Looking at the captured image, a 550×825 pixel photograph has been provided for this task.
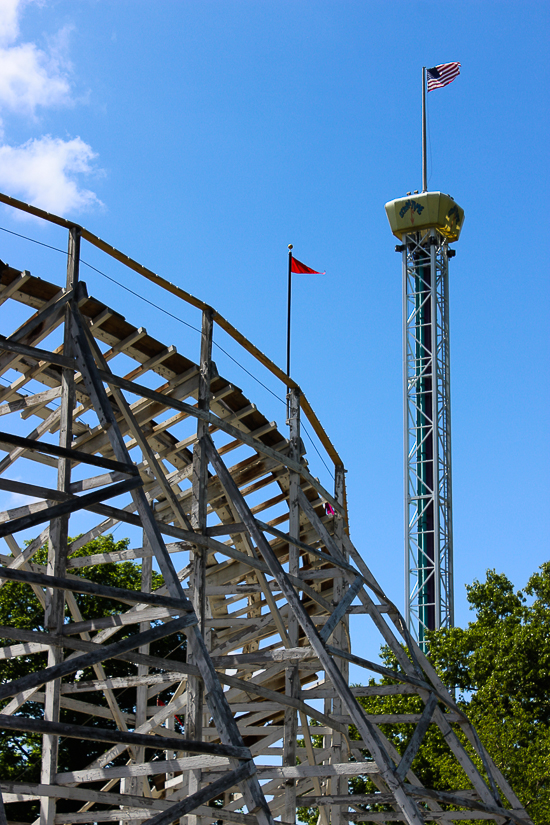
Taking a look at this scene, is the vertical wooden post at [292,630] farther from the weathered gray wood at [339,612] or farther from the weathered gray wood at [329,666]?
the weathered gray wood at [329,666]

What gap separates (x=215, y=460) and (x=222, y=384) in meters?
1.81

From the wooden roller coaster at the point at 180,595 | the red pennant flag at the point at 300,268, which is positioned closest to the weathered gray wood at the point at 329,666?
the wooden roller coaster at the point at 180,595

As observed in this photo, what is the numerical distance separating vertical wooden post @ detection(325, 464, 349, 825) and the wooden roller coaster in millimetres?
39

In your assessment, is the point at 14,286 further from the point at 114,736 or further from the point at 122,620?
the point at 114,736

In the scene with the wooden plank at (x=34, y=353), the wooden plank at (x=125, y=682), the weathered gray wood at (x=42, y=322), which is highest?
the weathered gray wood at (x=42, y=322)

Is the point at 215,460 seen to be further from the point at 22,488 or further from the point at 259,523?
the point at 22,488

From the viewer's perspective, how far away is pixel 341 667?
46.7 ft

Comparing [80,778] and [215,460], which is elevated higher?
[215,460]

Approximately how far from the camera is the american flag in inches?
1858

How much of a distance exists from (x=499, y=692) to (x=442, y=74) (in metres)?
33.5

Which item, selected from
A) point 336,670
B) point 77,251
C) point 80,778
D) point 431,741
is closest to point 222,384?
point 77,251

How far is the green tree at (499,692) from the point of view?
19609 mm

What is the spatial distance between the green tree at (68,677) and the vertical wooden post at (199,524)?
9.89 m

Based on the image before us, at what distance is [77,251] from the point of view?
10.2 m
